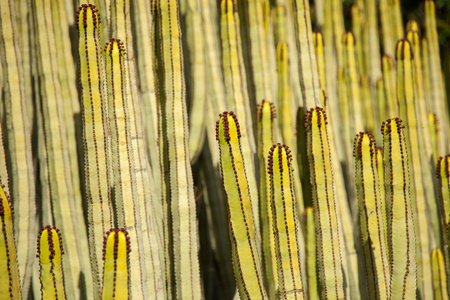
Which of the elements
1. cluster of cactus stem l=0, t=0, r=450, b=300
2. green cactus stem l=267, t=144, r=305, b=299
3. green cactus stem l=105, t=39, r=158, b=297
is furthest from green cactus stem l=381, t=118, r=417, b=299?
green cactus stem l=105, t=39, r=158, b=297

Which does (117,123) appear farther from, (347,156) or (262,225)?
(347,156)

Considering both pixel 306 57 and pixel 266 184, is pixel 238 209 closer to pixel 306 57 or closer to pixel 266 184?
pixel 266 184

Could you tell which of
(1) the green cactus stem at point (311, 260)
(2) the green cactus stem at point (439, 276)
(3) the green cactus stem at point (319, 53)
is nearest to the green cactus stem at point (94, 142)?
(1) the green cactus stem at point (311, 260)

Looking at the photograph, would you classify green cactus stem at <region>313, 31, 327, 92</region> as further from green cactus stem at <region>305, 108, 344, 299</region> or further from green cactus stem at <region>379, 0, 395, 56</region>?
green cactus stem at <region>379, 0, 395, 56</region>

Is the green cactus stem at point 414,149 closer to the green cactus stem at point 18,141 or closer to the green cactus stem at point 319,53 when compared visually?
the green cactus stem at point 319,53

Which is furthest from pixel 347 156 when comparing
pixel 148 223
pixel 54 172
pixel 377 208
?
pixel 54 172

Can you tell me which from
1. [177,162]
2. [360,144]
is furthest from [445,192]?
[177,162]

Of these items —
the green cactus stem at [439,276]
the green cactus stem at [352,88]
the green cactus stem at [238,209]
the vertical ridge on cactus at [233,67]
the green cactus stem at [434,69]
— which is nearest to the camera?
the green cactus stem at [238,209]
